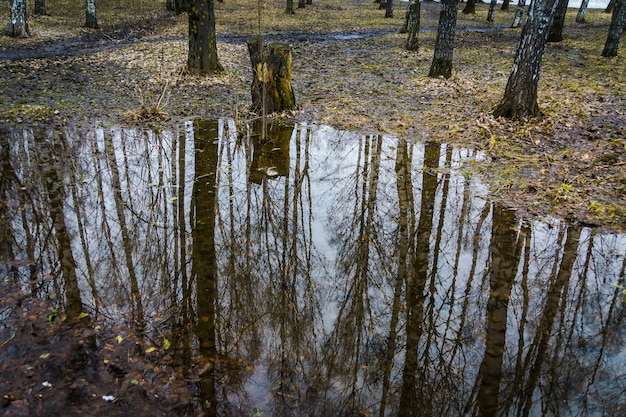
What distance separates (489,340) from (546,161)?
4.55m

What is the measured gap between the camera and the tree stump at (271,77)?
32.9ft

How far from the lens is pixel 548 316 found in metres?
4.61

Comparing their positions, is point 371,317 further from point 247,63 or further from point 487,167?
point 247,63

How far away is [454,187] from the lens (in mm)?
7188

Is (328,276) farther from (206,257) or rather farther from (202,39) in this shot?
(202,39)

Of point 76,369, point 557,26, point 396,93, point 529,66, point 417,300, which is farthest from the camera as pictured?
point 557,26

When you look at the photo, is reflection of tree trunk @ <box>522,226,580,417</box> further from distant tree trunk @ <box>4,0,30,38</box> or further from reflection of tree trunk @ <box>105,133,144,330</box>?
distant tree trunk @ <box>4,0,30,38</box>

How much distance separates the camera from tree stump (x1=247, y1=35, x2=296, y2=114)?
1004 cm

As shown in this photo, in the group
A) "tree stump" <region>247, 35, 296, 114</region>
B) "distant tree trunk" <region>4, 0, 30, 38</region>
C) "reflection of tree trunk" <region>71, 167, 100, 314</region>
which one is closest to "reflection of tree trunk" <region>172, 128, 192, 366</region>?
"reflection of tree trunk" <region>71, 167, 100, 314</region>

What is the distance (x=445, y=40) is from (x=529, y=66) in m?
3.89

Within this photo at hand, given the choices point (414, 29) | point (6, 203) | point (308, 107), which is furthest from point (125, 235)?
point (414, 29)

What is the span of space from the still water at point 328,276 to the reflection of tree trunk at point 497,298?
0.02 metres

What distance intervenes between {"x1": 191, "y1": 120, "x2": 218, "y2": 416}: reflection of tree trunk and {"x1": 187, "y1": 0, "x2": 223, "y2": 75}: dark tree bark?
4.43 meters

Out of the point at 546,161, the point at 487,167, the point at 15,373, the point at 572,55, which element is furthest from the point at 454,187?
the point at 572,55
